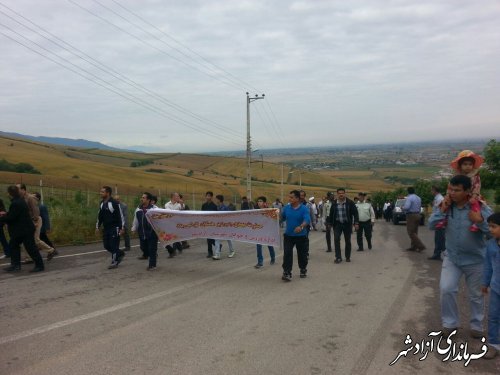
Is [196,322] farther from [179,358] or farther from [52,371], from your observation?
[52,371]

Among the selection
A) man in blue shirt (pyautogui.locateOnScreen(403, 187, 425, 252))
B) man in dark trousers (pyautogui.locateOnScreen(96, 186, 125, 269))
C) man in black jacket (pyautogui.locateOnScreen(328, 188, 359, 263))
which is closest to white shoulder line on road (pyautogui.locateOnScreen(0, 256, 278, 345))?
man in dark trousers (pyautogui.locateOnScreen(96, 186, 125, 269))

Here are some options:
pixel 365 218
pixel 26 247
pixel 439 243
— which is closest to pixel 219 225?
pixel 26 247

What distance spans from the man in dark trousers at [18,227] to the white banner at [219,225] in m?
2.61

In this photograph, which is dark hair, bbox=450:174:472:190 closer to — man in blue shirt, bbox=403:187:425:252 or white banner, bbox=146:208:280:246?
white banner, bbox=146:208:280:246

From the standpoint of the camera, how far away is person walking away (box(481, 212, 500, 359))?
498 centimetres

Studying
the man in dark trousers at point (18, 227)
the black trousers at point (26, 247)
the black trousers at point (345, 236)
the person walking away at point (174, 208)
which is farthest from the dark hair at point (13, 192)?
the black trousers at point (345, 236)

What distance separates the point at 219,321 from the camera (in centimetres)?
634

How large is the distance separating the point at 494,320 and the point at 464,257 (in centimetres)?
87

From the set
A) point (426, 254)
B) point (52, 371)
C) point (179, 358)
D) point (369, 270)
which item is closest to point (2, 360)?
point (52, 371)

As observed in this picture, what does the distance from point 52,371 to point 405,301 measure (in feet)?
17.6

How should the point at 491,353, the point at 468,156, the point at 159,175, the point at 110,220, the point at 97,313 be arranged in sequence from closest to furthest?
the point at 491,353 < the point at 468,156 < the point at 97,313 < the point at 110,220 < the point at 159,175

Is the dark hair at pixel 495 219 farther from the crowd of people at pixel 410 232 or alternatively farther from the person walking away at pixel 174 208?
the person walking away at pixel 174 208

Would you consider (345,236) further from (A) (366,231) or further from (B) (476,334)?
(B) (476,334)

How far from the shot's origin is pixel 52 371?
465 centimetres
